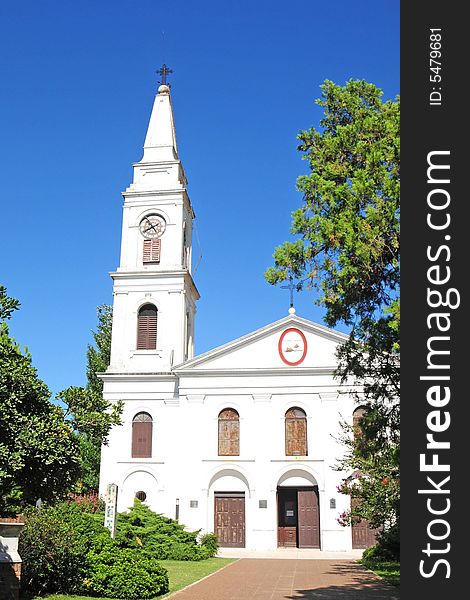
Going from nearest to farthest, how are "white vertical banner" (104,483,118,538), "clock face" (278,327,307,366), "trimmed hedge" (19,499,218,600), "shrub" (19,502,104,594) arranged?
"shrub" (19,502,104,594) < "trimmed hedge" (19,499,218,600) < "white vertical banner" (104,483,118,538) < "clock face" (278,327,307,366)

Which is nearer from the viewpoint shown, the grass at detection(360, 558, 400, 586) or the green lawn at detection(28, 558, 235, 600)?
the green lawn at detection(28, 558, 235, 600)

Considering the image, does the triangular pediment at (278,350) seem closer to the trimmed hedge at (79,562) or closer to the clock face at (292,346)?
the clock face at (292,346)

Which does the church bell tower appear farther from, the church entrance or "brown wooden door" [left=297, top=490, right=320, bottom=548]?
"brown wooden door" [left=297, top=490, right=320, bottom=548]

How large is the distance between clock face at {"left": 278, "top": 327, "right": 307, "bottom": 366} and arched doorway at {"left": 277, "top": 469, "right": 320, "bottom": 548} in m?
5.37

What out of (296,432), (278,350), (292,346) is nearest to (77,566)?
(296,432)

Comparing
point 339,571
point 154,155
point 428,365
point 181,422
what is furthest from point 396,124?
point 154,155

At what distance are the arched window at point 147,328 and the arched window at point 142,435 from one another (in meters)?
3.57

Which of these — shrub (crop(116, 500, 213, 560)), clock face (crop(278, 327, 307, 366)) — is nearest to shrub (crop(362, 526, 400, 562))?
shrub (crop(116, 500, 213, 560))

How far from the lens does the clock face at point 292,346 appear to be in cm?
3406

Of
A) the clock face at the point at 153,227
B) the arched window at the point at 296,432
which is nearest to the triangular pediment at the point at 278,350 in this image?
the arched window at the point at 296,432

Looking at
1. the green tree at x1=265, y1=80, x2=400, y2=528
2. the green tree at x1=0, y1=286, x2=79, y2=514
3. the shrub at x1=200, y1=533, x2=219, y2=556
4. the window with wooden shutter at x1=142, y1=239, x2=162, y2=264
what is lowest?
the shrub at x1=200, y1=533, x2=219, y2=556

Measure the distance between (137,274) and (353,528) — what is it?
1649 cm

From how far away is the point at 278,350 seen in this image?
3428 cm

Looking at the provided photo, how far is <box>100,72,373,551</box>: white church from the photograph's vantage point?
106 ft
